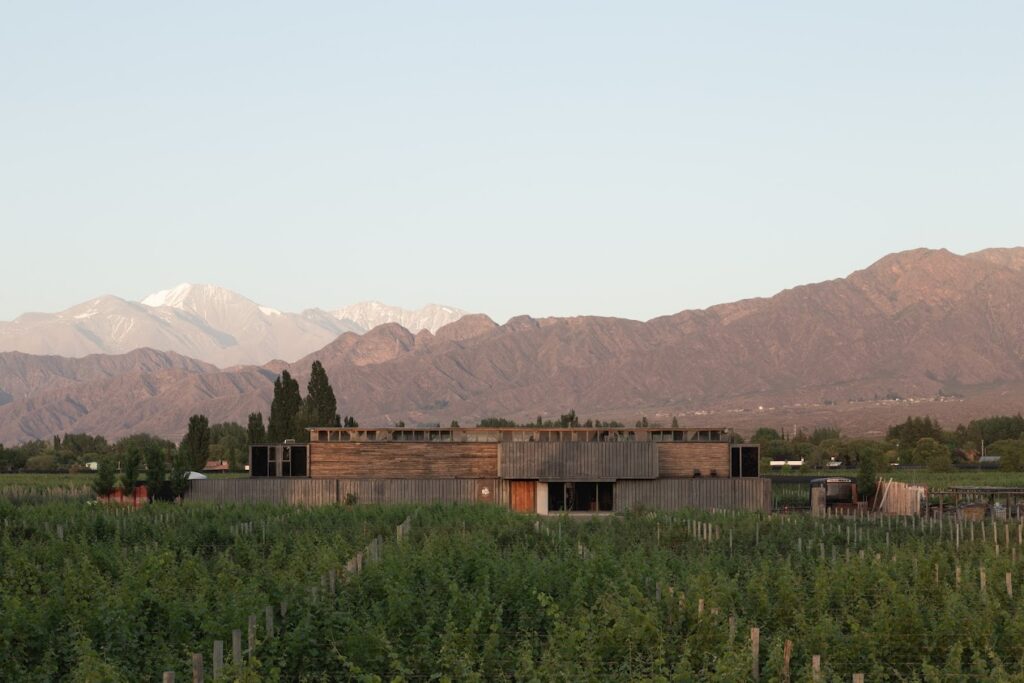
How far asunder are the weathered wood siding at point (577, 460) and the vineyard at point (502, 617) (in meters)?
36.7

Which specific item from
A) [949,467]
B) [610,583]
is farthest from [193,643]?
[949,467]

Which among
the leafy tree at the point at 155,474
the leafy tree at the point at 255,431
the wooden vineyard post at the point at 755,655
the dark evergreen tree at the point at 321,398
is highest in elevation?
the dark evergreen tree at the point at 321,398

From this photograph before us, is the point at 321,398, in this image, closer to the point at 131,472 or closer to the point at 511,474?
the point at 131,472

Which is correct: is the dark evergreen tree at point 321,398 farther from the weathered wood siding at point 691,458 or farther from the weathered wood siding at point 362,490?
the weathered wood siding at point 691,458

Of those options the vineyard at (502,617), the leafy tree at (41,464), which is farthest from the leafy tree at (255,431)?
the vineyard at (502,617)

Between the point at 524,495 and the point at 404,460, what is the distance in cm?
676

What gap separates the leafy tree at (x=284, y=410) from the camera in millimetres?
133688

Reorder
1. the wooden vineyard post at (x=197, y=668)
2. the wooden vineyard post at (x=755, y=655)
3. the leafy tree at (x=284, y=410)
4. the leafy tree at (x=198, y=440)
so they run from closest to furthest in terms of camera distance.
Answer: the wooden vineyard post at (x=197, y=668), the wooden vineyard post at (x=755, y=655), the leafy tree at (x=284, y=410), the leafy tree at (x=198, y=440)

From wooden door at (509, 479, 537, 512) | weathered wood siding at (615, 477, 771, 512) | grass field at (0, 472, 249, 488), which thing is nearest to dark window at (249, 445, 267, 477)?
wooden door at (509, 479, 537, 512)

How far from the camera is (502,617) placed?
3134cm

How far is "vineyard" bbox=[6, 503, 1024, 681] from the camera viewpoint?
960 inches

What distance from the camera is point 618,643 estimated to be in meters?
26.2

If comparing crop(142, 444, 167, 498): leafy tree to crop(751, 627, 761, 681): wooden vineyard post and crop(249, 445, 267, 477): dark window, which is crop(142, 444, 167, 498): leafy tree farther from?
crop(751, 627, 761, 681): wooden vineyard post

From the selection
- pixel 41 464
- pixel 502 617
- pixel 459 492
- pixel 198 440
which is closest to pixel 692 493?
pixel 459 492
